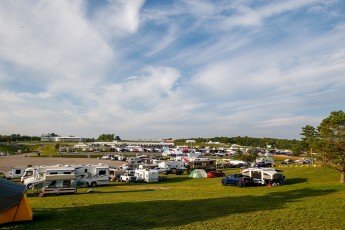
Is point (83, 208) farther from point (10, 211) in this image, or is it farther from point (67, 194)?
point (67, 194)

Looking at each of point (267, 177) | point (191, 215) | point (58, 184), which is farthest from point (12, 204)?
point (267, 177)

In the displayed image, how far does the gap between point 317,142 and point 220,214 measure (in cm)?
1956

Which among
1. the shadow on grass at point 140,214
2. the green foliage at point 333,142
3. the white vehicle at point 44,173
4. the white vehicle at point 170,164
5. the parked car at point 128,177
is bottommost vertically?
the parked car at point 128,177

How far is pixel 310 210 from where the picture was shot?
53.9 feet

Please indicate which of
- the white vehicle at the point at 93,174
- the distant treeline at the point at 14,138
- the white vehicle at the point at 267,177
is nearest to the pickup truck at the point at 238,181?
the white vehicle at the point at 267,177

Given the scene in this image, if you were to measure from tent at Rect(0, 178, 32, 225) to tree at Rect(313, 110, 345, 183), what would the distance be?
27.2m

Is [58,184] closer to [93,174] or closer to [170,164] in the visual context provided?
[93,174]

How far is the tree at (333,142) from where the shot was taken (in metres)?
29.1

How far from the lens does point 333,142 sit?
29578 mm

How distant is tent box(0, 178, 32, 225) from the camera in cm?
1416

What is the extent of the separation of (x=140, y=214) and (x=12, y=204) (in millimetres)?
6534

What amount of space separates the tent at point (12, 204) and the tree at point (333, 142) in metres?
27.2

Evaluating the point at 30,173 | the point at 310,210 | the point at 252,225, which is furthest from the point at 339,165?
the point at 30,173

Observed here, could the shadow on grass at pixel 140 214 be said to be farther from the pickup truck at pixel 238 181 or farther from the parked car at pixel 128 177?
the parked car at pixel 128 177
